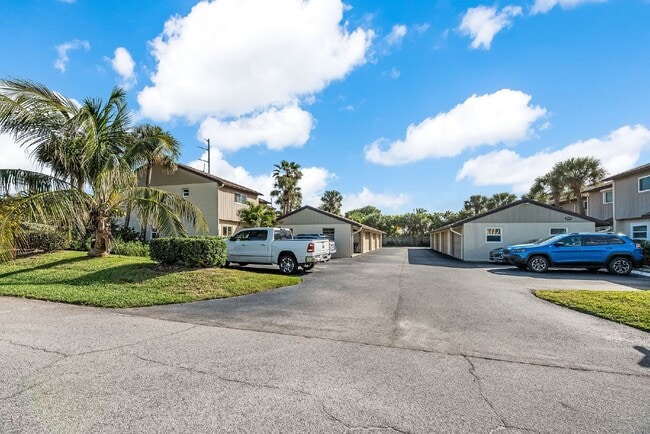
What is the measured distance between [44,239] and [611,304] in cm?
2081

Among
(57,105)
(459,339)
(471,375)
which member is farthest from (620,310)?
(57,105)

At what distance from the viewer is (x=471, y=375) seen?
4.04 m

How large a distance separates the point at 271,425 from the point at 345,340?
2.57m

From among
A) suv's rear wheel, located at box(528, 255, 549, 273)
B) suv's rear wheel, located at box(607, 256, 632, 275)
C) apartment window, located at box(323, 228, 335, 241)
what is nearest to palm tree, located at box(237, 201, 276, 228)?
apartment window, located at box(323, 228, 335, 241)

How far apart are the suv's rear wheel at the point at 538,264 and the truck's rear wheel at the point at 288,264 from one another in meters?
10.6

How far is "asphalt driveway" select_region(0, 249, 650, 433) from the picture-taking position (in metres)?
3.06

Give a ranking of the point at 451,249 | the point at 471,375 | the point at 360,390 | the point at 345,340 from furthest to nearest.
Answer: the point at 451,249 < the point at 345,340 < the point at 471,375 < the point at 360,390

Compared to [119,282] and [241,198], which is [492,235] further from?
[119,282]

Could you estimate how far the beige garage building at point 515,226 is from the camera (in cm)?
2034

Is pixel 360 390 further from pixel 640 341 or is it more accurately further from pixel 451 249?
pixel 451 249

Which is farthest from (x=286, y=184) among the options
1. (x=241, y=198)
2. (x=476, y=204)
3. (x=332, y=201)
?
(x=476, y=204)

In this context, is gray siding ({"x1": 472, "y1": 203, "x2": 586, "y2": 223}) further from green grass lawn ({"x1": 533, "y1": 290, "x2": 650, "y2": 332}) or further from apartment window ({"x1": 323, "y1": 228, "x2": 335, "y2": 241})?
green grass lawn ({"x1": 533, "y1": 290, "x2": 650, "y2": 332})

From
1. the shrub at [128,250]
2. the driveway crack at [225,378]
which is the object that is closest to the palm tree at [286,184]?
the shrub at [128,250]

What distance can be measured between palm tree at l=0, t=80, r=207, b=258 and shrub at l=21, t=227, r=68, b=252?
374cm
